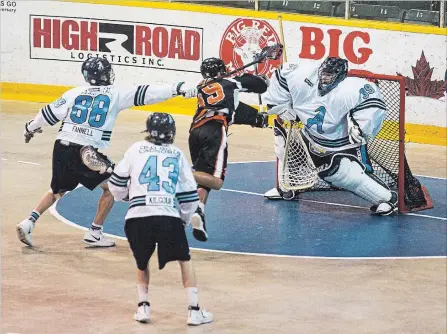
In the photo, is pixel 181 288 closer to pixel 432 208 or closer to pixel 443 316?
pixel 443 316

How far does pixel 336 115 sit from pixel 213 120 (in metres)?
1.36

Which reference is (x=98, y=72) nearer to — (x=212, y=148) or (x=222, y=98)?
(x=222, y=98)

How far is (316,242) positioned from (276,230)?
486mm

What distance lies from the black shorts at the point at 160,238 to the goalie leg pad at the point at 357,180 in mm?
3478

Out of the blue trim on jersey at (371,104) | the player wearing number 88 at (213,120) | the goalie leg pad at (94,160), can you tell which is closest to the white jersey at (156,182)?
the goalie leg pad at (94,160)

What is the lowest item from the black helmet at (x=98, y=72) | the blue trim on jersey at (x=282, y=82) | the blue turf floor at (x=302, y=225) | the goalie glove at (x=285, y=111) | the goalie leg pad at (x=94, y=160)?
the blue turf floor at (x=302, y=225)

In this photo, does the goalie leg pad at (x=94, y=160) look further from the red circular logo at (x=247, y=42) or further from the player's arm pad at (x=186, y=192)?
the red circular logo at (x=247, y=42)

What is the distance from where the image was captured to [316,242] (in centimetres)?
1009

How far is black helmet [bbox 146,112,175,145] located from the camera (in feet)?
26.2

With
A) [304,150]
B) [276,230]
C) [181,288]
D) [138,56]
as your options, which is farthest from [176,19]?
[181,288]

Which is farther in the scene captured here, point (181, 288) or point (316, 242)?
point (316, 242)

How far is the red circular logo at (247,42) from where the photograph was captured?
15023 mm

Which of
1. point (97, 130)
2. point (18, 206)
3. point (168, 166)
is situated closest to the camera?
point (168, 166)

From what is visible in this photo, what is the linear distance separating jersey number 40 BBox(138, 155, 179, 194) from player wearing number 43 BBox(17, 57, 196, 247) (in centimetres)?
165
